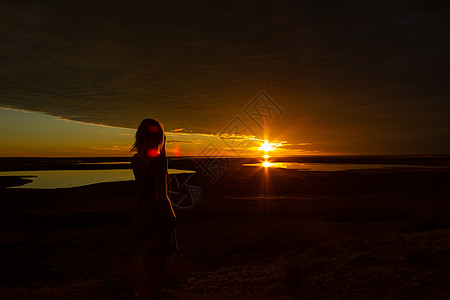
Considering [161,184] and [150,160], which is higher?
[150,160]

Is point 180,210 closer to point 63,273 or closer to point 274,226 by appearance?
point 274,226

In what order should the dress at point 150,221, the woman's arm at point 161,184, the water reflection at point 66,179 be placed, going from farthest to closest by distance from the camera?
the water reflection at point 66,179
the dress at point 150,221
the woman's arm at point 161,184

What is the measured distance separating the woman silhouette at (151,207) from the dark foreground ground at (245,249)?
223 cm

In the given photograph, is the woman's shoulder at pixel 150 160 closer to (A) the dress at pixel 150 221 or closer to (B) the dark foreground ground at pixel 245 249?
(A) the dress at pixel 150 221

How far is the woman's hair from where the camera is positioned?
3227 mm

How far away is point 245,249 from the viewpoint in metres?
9.59

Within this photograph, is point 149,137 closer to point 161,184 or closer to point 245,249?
point 161,184

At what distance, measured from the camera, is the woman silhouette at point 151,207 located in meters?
3.22

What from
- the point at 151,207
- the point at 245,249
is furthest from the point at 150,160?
the point at 245,249

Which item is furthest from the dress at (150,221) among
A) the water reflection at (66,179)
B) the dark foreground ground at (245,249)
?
the water reflection at (66,179)

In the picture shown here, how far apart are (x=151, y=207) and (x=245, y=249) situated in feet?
22.8

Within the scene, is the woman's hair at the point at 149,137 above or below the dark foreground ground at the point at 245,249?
above

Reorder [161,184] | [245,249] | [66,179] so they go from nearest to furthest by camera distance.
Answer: [161,184], [245,249], [66,179]

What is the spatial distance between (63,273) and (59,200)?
46.8ft
